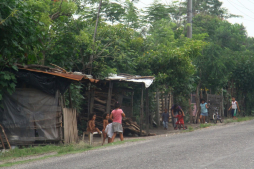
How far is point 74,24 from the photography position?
14.3 metres

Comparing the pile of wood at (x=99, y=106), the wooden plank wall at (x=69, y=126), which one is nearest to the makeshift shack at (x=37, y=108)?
the wooden plank wall at (x=69, y=126)

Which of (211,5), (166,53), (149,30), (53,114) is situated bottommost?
(53,114)

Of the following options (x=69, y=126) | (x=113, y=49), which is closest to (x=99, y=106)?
(x=113, y=49)

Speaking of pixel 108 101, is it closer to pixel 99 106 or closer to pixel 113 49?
pixel 99 106

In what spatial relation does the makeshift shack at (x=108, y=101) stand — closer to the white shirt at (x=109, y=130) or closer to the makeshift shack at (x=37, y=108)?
the white shirt at (x=109, y=130)

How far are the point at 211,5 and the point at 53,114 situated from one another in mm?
34596

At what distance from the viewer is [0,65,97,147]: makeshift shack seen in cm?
1141

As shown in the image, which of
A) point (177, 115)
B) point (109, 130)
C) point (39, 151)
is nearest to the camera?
point (39, 151)

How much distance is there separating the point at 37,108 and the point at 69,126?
1421 millimetres

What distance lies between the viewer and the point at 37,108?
11742 mm

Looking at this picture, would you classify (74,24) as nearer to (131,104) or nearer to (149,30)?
(131,104)

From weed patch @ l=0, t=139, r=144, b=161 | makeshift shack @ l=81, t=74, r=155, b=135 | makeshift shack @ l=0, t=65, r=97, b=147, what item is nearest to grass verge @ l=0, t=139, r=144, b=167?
weed patch @ l=0, t=139, r=144, b=161

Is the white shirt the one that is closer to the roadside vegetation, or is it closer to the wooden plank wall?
the wooden plank wall

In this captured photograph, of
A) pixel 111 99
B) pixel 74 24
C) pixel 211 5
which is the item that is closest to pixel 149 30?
pixel 111 99
